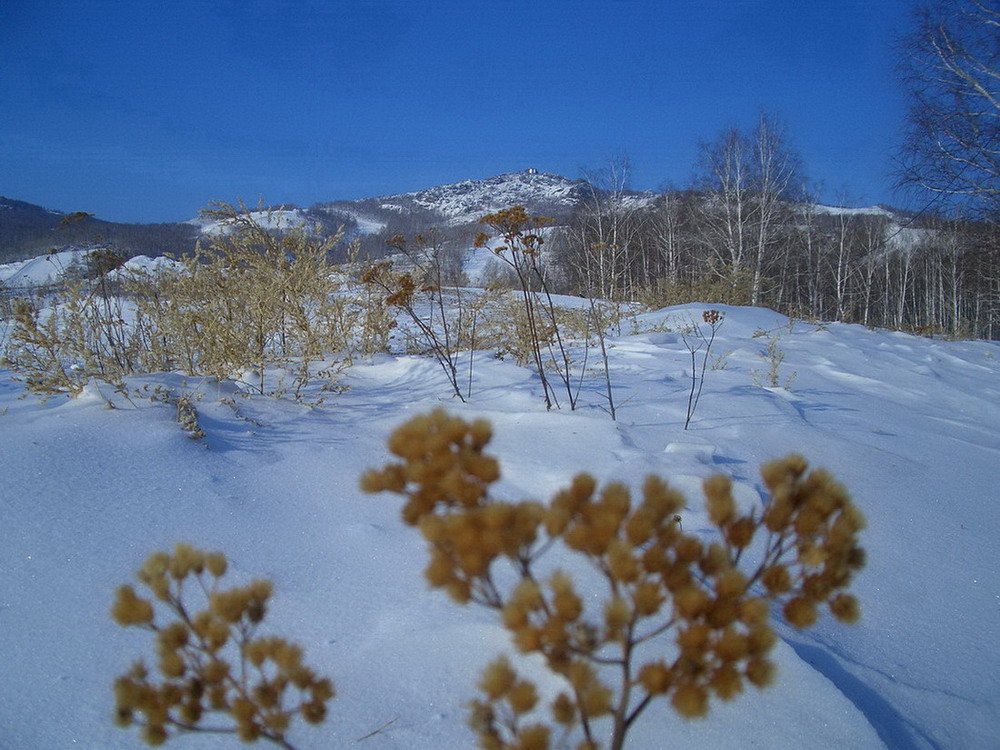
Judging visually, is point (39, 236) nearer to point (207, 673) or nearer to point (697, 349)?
point (697, 349)

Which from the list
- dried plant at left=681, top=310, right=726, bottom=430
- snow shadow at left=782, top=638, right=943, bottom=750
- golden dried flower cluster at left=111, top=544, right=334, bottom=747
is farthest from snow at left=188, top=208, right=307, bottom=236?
snow shadow at left=782, top=638, right=943, bottom=750

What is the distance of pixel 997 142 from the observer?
8969 mm

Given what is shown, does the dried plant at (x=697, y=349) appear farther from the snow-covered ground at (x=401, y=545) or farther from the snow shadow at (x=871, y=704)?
the snow shadow at (x=871, y=704)

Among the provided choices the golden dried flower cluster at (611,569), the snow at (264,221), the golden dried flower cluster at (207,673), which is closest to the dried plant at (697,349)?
the golden dried flower cluster at (611,569)

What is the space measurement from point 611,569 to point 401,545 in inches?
49.9

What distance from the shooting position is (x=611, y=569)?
0.55 m

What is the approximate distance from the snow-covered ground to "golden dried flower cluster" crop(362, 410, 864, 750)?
60 cm

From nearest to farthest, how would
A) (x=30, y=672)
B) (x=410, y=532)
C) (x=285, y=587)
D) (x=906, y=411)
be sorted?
(x=30, y=672) < (x=285, y=587) < (x=410, y=532) < (x=906, y=411)

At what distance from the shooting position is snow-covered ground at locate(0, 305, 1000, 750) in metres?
1.09

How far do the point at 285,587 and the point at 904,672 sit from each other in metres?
1.52

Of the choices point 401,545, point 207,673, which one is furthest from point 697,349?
point 207,673

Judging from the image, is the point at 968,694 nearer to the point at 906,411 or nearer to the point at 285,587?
the point at 285,587

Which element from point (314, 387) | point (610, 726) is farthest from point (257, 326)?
point (610, 726)

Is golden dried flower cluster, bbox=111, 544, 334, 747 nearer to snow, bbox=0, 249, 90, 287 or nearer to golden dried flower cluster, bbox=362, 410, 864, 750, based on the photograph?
golden dried flower cluster, bbox=362, 410, 864, 750
